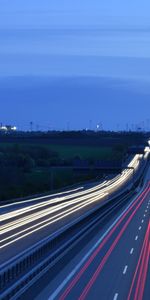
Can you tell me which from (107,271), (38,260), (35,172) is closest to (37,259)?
(38,260)

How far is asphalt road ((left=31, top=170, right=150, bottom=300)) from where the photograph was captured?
23983mm

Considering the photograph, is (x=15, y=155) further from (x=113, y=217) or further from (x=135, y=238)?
(x=135, y=238)

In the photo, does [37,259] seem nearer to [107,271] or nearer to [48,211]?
[107,271]

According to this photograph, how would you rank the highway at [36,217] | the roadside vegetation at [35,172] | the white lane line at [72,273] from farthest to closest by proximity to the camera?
the roadside vegetation at [35,172]
the highway at [36,217]
the white lane line at [72,273]

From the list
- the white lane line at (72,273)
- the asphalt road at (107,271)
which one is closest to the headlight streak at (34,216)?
the asphalt road at (107,271)

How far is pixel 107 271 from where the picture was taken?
28.9 meters

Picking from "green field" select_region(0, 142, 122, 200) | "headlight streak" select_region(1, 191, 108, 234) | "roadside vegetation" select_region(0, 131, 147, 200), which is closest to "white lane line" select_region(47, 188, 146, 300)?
"headlight streak" select_region(1, 191, 108, 234)

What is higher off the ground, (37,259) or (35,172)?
(35,172)

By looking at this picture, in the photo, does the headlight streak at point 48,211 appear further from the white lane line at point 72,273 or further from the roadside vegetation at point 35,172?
the roadside vegetation at point 35,172

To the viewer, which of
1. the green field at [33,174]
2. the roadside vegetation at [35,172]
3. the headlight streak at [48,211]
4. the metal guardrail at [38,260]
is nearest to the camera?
the metal guardrail at [38,260]

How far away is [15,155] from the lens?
9269 centimetres

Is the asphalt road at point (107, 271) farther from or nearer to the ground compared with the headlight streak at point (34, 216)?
nearer to the ground

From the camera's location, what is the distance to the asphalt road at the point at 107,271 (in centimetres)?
2398

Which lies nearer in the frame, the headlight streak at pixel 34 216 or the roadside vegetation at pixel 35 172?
the headlight streak at pixel 34 216
